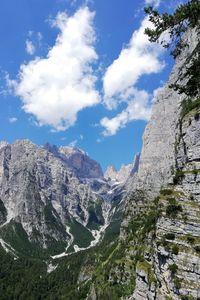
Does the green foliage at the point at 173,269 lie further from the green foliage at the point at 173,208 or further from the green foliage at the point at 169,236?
the green foliage at the point at 173,208

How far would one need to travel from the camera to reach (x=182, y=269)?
129 ft

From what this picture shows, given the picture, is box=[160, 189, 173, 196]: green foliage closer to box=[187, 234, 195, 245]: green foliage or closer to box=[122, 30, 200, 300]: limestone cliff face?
box=[122, 30, 200, 300]: limestone cliff face

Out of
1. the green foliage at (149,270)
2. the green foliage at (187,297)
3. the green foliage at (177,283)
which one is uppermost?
the green foliage at (149,270)

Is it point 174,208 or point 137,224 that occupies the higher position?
point 137,224

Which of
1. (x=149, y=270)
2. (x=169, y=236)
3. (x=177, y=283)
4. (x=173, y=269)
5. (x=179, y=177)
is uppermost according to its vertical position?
(x=179, y=177)

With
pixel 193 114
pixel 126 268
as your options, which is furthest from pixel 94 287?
pixel 193 114

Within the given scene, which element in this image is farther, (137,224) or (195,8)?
(137,224)

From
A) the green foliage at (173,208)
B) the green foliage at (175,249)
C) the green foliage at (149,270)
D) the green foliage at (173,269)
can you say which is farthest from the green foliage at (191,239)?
the green foliage at (149,270)

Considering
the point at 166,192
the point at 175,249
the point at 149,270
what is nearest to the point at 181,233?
the point at 175,249

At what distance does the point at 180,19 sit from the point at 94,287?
104249 millimetres

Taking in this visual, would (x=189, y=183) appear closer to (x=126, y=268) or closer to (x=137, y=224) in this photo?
(x=126, y=268)

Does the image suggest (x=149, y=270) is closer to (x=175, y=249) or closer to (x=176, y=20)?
(x=175, y=249)

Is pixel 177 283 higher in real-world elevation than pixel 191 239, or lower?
lower

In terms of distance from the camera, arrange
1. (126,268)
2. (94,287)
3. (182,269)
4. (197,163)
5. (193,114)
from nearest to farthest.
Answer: (182,269)
(197,163)
(193,114)
(126,268)
(94,287)
